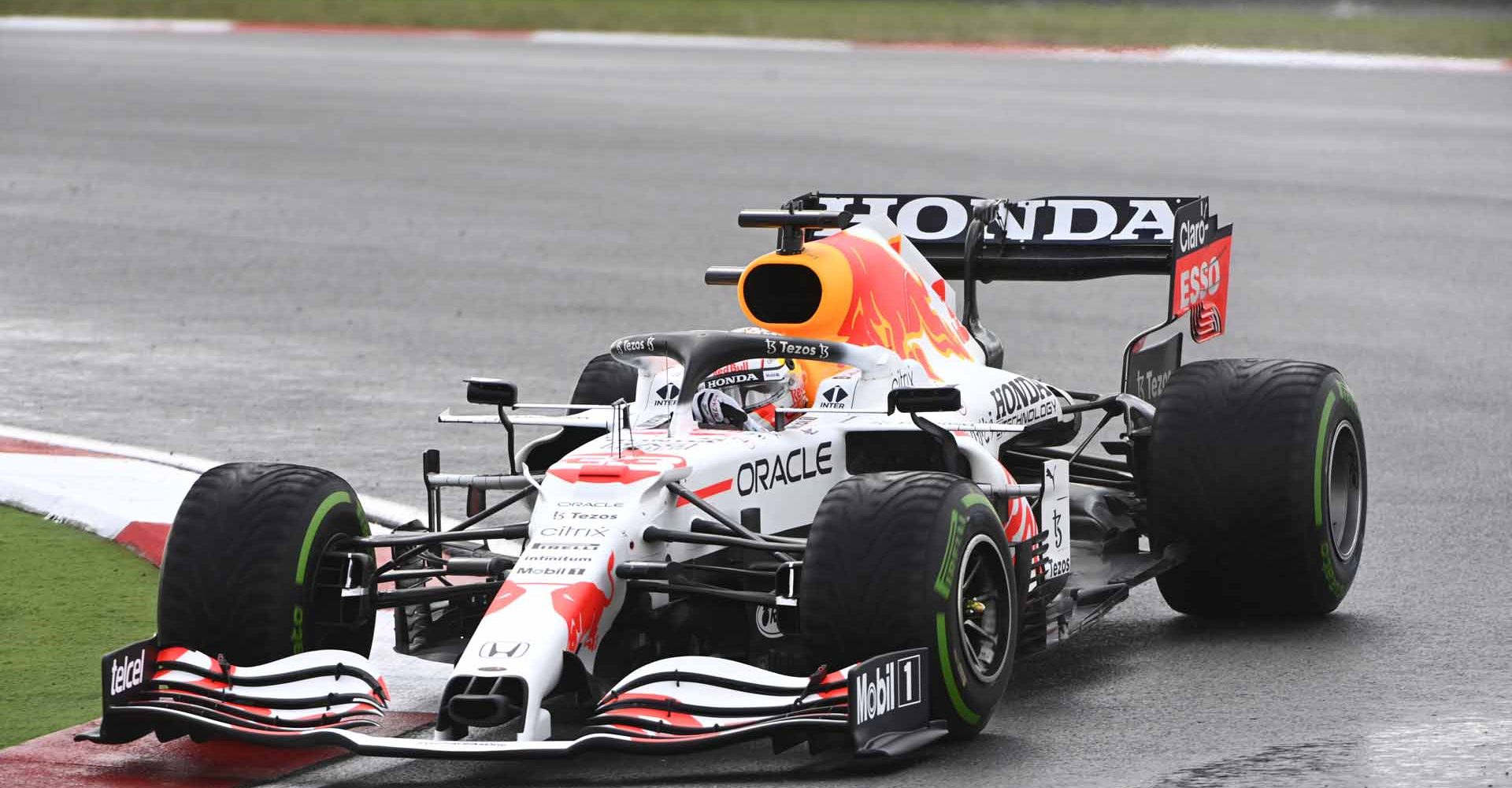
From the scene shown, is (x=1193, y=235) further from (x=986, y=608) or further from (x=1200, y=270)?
(x=986, y=608)

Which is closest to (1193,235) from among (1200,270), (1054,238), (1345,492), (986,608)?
(1200,270)

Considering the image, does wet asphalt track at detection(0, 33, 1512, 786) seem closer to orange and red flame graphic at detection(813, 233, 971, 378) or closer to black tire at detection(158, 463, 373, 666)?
black tire at detection(158, 463, 373, 666)

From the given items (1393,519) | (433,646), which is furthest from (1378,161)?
(433,646)

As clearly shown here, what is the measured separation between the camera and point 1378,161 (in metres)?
24.7

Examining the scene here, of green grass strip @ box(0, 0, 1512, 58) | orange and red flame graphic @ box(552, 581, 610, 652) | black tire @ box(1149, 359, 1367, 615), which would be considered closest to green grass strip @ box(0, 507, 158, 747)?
orange and red flame graphic @ box(552, 581, 610, 652)

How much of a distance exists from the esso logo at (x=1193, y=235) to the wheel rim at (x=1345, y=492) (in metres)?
1.05

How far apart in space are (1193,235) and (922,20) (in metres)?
33.9

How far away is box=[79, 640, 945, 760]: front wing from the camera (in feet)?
20.8

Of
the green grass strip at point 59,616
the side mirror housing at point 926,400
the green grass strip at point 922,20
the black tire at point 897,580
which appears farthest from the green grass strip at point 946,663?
the green grass strip at point 922,20

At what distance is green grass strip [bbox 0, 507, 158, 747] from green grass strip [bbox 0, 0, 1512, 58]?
2999 cm

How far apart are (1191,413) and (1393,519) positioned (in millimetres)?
2261

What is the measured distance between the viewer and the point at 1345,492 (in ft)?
28.8

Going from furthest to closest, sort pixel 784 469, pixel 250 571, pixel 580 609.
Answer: pixel 784 469, pixel 250 571, pixel 580 609

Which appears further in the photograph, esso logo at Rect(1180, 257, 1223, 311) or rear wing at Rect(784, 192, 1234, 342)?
rear wing at Rect(784, 192, 1234, 342)
